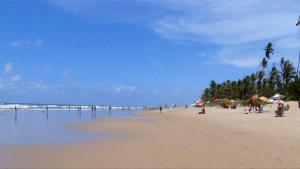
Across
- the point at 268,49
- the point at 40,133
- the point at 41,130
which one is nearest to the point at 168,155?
the point at 40,133

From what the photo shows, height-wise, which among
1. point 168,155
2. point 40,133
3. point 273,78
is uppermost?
point 273,78

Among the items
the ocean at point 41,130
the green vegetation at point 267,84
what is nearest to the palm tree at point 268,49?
the green vegetation at point 267,84

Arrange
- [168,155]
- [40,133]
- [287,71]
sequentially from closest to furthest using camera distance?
[168,155] < [40,133] < [287,71]

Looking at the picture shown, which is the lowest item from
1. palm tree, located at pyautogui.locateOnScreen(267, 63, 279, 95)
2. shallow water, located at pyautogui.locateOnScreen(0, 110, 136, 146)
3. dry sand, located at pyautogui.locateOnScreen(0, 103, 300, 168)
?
dry sand, located at pyautogui.locateOnScreen(0, 103, 300, 168)

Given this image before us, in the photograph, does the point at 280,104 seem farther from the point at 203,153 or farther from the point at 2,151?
the point at 2,151

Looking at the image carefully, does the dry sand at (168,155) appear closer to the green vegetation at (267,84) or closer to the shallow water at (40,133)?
the shallow water at (40,133)

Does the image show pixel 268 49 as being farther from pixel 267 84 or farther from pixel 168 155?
pixel 168 155

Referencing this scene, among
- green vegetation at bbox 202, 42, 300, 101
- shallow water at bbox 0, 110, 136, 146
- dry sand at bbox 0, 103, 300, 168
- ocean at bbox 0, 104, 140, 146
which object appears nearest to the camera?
dry sand at bbox 0, 103, 300, 168

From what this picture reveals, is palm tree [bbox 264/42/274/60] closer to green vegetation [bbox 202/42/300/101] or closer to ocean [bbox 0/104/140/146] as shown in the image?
green vegetation [bbox 202/42/300/101]

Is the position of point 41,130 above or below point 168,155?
above

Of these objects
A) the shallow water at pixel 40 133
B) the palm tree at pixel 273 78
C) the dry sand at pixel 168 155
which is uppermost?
the palm tree at pixel 273 78

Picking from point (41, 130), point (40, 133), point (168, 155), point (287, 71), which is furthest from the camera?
point (287, 71)

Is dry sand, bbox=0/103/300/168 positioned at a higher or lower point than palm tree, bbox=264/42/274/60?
lower

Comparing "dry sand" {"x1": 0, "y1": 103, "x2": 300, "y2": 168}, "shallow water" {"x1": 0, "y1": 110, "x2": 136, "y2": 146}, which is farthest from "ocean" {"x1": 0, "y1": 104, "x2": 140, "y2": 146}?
"dry sand" {"x1": 0, "y1": 103, "x2": 300, "y2": 168}
